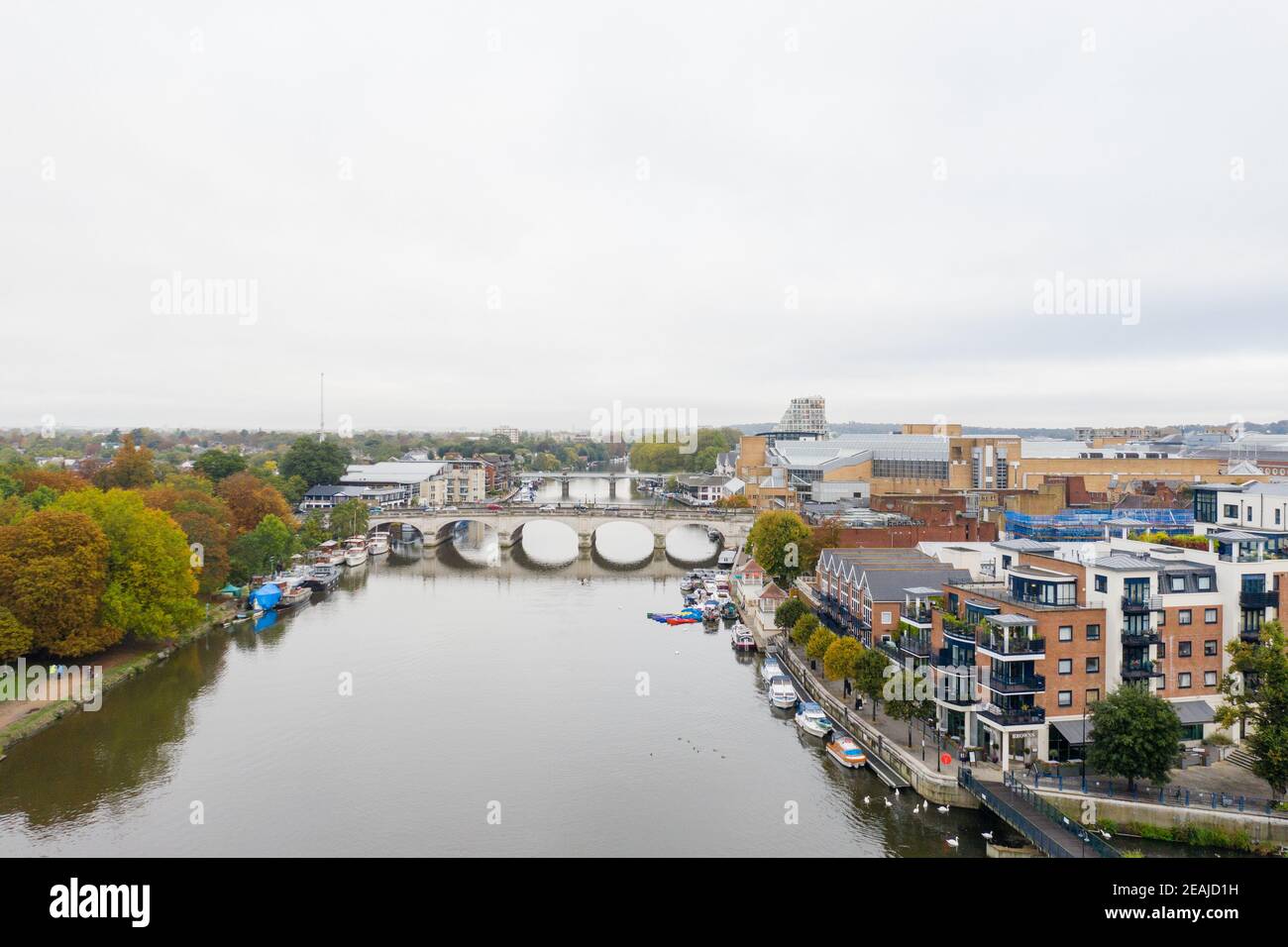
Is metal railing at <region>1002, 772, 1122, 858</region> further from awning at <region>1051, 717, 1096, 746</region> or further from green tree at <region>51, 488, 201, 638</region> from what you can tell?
green tree at <region>51, 488, 201, 638</region>

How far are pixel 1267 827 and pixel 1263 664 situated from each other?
9.25ft

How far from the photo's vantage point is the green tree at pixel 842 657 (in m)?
21.0

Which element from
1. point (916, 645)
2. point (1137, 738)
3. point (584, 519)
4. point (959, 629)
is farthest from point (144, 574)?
point (584, 519)

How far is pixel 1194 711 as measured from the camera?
17562 millimetres

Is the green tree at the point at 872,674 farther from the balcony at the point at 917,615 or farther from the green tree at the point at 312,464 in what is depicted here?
the green tree at the point at 312,464

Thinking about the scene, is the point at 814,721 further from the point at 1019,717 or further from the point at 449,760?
the point at 449,760

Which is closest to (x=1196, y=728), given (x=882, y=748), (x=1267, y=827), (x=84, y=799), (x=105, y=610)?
(x=1267, y=827)

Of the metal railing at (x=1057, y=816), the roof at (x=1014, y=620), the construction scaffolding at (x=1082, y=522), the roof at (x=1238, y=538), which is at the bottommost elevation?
the metal railing at (x=1057, y=816)

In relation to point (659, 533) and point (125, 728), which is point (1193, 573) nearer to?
point (125, 728)

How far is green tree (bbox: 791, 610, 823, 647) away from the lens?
1004 inches

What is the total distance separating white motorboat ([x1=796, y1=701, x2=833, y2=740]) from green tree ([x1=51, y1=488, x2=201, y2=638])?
64.0 ft

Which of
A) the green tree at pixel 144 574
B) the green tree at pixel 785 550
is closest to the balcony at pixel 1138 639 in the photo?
the green tree at pixel 785 550

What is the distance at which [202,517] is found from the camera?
3431cm

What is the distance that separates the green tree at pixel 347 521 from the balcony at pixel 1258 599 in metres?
45.6
